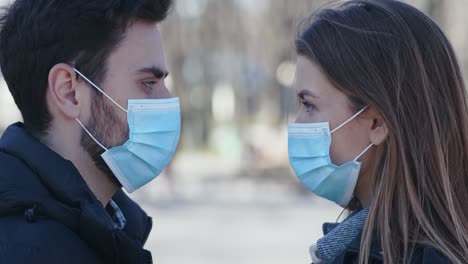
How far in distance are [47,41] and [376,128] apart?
118cm

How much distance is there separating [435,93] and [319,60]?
0.41 meters

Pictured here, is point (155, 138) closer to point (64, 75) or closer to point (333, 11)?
point (64, 75)

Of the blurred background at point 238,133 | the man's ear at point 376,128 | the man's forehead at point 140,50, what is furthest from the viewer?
the blurred background at point 238,133

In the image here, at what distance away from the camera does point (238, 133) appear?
2281 centimetres

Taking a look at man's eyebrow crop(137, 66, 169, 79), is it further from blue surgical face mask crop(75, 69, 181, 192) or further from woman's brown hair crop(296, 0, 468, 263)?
woman's brown hair crop(296, 0, 468, 263)

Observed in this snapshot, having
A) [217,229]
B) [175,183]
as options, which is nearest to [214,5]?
[175,183]

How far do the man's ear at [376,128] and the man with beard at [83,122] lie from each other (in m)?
0.78

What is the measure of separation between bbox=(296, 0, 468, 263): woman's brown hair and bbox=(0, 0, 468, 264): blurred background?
7999 mm

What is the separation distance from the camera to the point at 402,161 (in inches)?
100

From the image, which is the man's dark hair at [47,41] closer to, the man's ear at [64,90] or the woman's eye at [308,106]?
the man's ear at [64,90]

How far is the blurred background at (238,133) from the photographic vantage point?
12.3 m

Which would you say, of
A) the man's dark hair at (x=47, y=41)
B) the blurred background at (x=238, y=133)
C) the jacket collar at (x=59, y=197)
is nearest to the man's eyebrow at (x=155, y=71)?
the man's dark hair at (x=47, y=41)

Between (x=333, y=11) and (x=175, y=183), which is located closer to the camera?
(x=333, y=11)

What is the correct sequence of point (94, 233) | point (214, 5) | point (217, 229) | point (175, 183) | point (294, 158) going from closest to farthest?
point (94, 233), point (294, 158), point (217, 229), point (175, 183), point (214, 5)
